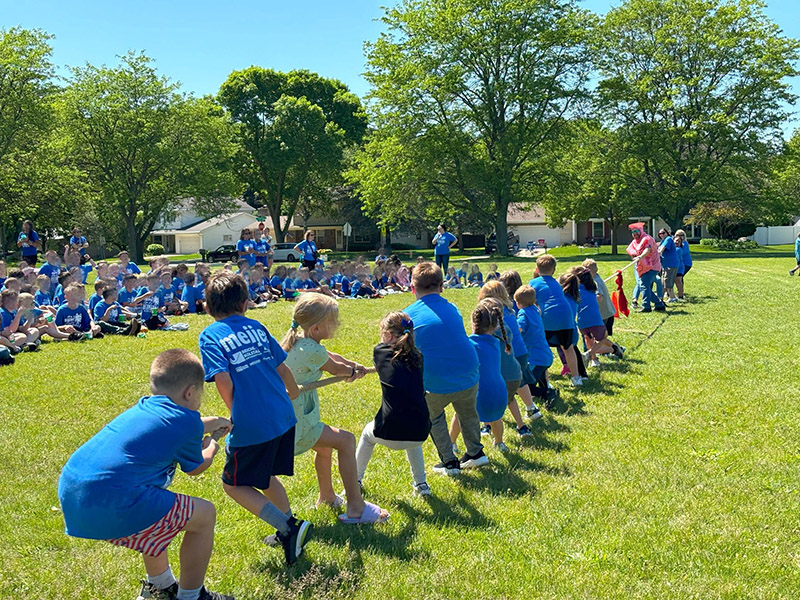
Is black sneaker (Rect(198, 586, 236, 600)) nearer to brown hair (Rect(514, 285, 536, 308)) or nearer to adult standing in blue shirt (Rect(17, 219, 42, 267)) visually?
brown hair (Rect(514, 285, 536, 308))

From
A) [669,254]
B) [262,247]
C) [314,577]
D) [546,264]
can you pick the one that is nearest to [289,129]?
[262,247]

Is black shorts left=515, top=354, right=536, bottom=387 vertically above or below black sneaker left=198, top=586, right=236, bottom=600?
above

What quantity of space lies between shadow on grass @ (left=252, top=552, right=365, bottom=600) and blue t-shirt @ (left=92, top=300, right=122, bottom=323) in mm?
9564

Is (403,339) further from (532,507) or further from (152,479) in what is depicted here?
(152,479)

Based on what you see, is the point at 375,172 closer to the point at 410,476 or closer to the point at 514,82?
the point at 514,82

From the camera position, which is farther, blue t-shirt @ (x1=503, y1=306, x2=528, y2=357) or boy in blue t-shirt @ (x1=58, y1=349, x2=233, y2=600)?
blue t-shirt @ (x1=503, y1=306, x2=528, y2=357)

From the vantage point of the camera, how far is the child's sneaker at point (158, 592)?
3.64 m

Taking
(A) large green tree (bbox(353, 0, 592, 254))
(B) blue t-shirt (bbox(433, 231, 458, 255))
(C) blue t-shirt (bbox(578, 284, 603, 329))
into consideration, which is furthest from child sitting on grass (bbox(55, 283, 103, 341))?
(A) large green tree (bbox(353, 0, 592, 254))

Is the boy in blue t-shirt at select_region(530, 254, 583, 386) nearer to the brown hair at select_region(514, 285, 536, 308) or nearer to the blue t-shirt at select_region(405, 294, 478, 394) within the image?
the brown hair at select_region(514, 285, 536, 308)

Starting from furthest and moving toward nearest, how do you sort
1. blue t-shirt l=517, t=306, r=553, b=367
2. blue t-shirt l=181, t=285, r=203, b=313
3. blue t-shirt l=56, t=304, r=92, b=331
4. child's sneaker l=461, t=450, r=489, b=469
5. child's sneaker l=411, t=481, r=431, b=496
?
blue t-shirt l=181, t=285, r=203, b=313
blue t-shirt l=56, t=304, r=92, b=331
blue t-shirt l=517, t=306, r=553, b=367
child's sneaker l=461, t=450, r=489, b=469
child's sneaker l=411, t=481, r=431, b=496

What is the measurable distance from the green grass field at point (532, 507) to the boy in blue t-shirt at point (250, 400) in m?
0.42

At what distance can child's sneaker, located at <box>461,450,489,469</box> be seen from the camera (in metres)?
5.67

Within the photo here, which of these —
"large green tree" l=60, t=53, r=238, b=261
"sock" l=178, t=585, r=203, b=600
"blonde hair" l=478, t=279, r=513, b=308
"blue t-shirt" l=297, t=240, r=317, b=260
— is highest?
"large green tree" l=60, t=53, r=238, b=261

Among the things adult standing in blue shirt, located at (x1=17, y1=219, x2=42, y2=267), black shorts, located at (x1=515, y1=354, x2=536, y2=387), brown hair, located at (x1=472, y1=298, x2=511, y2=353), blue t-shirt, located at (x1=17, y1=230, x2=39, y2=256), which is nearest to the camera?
brown hair, located at (x1=472, y1=298, x2=511, y2=353)
